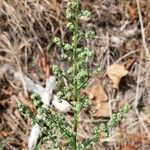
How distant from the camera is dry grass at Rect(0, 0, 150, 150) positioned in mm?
3699

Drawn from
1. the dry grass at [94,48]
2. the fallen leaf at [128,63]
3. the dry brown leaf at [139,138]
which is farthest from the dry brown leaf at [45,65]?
the dry brown leaf at [139,138]

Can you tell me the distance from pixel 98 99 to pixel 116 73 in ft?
0.90

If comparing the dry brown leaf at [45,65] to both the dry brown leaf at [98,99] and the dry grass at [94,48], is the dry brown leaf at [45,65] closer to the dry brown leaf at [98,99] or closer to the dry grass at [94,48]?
the dry grass at [94,48]

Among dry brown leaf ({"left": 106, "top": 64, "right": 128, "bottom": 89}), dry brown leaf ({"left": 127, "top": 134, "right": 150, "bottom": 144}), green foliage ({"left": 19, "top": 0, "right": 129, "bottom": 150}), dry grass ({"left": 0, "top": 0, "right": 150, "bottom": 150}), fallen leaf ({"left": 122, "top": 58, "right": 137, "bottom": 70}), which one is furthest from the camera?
fallen leaf ({"left": 122, "top": 58, "right": 137, "bottom": 70})

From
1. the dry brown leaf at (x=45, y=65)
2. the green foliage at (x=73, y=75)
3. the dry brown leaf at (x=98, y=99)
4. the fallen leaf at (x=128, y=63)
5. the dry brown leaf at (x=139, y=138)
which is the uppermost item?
the fallen leaf at (x=128, y=63)

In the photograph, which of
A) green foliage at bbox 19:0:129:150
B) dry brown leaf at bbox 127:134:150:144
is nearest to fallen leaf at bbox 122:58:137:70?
dry brown leaf at bbox 127:134:150:144

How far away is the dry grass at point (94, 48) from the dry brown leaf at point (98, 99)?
0.06 m

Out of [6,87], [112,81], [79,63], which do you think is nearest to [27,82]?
[6,87]

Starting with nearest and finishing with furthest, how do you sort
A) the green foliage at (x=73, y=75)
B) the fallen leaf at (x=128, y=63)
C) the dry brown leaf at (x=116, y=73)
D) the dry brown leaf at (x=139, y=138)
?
the green foliage at (x=73, y=75), the dry brown leaf at (x=139, y=138), the dry brown leaf at (x=116, y=73), the fallen leaf at (x=128, y=63)

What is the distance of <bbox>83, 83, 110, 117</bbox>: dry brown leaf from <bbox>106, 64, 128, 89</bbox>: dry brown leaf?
120mm

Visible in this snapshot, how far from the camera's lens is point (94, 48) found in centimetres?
411

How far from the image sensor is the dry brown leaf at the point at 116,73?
4.00m

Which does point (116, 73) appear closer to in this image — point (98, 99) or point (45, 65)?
point (98, 99)

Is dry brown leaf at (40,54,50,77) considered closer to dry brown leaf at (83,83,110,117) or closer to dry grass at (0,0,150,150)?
dry grass at (0,0,150,150)
